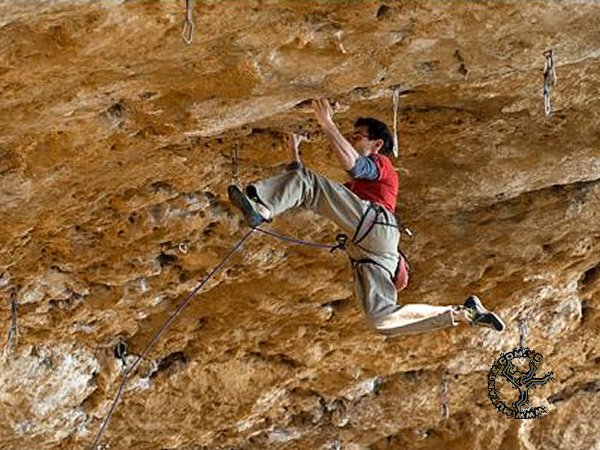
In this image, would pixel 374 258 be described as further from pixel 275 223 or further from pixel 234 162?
pixel 275 223

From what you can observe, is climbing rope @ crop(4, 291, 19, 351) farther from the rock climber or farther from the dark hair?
the dark hair

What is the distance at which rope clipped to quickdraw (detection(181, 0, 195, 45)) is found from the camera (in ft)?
A: 14.4

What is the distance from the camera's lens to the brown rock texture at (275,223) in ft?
15.9

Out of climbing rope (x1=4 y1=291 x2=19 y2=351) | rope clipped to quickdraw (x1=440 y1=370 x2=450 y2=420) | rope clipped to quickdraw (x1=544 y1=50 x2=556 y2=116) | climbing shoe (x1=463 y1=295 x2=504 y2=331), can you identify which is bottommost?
rope clipped to quickdraw (x1=440 y1=370 x2=450 y2=420)

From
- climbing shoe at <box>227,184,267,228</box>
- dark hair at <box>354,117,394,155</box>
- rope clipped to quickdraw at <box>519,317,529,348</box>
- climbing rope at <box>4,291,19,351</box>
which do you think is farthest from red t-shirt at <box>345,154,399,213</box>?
rope clipped to quickdraw at <box>519,317,529,348</box>

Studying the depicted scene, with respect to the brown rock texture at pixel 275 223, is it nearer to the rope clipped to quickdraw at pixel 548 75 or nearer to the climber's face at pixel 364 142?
the rope clipped to quickdraw at pixel 548 75

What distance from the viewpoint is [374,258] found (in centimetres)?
550

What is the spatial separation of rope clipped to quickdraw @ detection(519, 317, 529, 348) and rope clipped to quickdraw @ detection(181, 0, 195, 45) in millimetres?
5255

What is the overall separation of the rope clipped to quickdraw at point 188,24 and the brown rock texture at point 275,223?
1.1 inches

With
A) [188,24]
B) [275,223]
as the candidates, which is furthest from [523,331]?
[188,24]

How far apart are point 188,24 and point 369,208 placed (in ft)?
4.28

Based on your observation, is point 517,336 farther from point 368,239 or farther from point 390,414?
point 368,239

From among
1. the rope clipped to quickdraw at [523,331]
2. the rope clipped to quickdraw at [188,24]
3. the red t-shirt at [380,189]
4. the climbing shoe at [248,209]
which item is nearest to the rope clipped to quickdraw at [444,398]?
the rope clipped to quickdraw at [523,331]

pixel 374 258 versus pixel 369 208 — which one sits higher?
pixel 369 208
